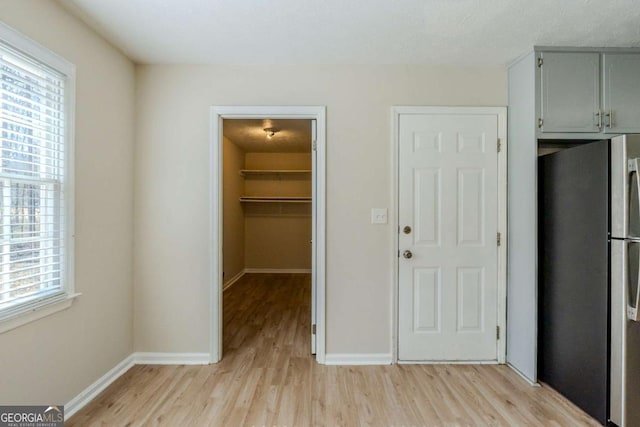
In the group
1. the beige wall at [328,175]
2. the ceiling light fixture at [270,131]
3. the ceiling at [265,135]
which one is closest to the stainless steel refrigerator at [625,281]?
the beige wall at [328,175]

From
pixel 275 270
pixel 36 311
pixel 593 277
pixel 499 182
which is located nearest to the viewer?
pixel 36 311

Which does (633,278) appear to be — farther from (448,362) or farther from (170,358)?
(170,358)

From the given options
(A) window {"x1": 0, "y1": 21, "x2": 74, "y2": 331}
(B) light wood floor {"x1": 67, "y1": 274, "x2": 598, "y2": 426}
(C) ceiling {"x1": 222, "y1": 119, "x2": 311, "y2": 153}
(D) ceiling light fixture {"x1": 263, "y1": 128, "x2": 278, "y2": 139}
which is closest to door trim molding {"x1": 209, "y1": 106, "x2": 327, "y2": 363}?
(B) light wood floor {"x1": 67, "y1": 274, "x2": 598, "y2": 426}

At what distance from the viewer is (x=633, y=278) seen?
5.30 ft

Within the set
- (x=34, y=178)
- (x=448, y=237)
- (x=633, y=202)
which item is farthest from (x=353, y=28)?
(x=34, y=178)

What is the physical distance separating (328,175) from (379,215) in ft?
1.78

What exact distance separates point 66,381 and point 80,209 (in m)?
1.06

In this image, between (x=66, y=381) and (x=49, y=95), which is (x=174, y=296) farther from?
(x=49, y=95)

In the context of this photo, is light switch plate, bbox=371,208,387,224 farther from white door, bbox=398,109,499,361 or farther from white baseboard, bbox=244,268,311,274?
white baseboard, bbox=244,268,311,274

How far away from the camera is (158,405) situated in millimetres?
1902

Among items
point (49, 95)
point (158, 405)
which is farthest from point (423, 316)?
point (49, 95)

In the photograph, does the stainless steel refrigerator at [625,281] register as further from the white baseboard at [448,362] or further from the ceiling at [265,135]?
the ceiling at [265,135]

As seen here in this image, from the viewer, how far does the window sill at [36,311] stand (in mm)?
1433

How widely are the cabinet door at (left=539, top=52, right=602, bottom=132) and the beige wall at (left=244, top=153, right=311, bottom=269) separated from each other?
423cm
